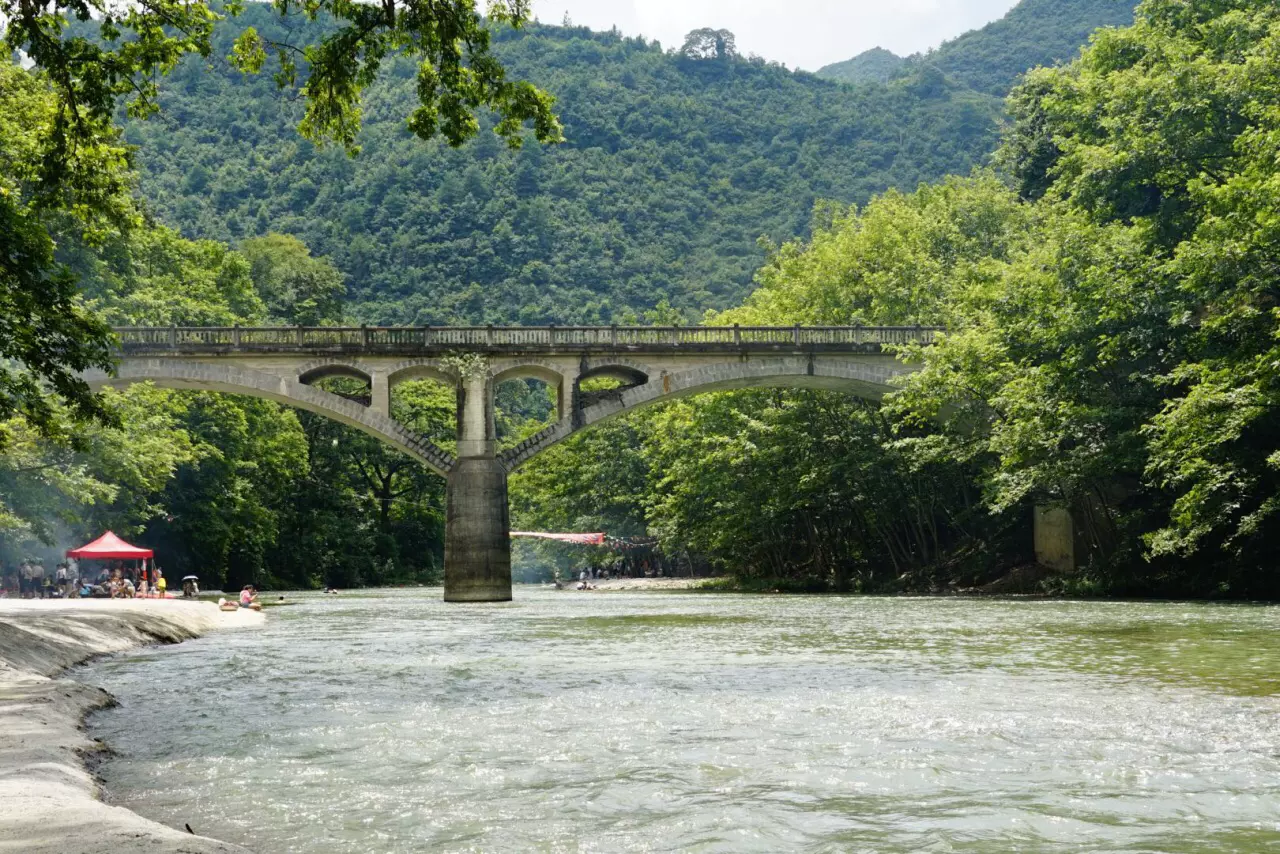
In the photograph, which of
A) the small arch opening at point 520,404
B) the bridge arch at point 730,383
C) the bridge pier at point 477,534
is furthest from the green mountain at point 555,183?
the bridge pier at point 477,534

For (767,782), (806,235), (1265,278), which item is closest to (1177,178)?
(1265,278)

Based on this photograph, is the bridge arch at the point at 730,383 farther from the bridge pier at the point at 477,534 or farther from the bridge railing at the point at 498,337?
the bridge pier at the point at 477,534

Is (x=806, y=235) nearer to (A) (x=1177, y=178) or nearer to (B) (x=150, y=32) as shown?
(A) (x=1177, y=178)

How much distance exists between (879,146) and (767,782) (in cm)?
13798

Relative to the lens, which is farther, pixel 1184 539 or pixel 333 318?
pixel 333 318

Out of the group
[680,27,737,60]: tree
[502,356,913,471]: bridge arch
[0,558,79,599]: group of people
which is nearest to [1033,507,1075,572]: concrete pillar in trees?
[502,356,913,471]: bridge arch

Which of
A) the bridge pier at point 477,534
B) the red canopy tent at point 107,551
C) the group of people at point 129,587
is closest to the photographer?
the red canopy tent at point 107,551

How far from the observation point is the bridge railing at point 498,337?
155 ft

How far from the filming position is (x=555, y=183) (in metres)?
130

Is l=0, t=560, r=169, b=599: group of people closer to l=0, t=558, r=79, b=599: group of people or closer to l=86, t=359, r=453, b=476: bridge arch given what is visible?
l=0, t=558, r=79, b=599: group of people

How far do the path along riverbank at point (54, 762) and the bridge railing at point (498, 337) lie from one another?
2719cm

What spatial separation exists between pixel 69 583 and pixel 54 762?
131 ft

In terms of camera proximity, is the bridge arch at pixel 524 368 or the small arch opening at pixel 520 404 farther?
the small arch opening at pixel 520 404

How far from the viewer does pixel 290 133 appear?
135875 millimetres
